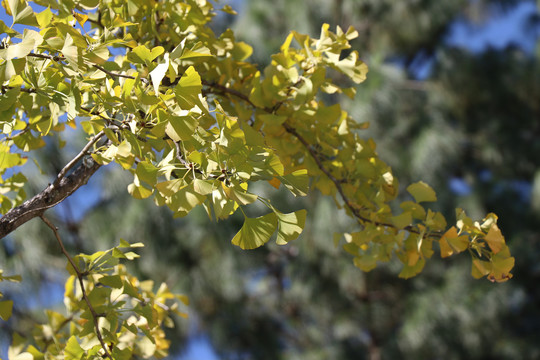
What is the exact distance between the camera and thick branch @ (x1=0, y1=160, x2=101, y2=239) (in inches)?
15.2

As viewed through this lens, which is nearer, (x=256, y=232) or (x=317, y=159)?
(x=256, y=232)

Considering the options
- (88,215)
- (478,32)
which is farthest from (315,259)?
(478,32)

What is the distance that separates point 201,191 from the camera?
0.31 meters

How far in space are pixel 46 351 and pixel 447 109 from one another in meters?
2.46

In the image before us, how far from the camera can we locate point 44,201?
1.31ft

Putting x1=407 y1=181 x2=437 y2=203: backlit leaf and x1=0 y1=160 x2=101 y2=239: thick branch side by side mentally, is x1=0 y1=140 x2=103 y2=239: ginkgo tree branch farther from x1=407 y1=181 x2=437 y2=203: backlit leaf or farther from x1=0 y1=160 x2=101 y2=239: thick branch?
x1=407 y1=181 x2=437 y2=203: backlit leaf

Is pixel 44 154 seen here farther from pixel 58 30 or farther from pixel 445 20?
pixel 445 20

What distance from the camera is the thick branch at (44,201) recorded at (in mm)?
386

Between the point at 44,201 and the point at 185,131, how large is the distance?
0.14 meters

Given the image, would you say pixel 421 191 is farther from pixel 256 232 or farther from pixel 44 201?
pixel 44 201

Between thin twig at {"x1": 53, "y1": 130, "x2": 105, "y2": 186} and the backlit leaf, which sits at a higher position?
thin twig at {"x1": 53, "y1": 130, "x2": 105, "y2": 186}

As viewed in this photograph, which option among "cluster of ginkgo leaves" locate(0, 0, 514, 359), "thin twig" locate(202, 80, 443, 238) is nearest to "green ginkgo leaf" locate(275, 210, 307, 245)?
"cluster of ginkgo leaves" locate(0, 0, 514, 359)

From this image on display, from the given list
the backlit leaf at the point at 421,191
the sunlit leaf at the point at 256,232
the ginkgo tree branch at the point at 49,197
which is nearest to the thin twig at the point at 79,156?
the ginkgo tree branch at the point at 49,197

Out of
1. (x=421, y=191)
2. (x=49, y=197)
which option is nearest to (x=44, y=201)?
(x=49, y=197)
